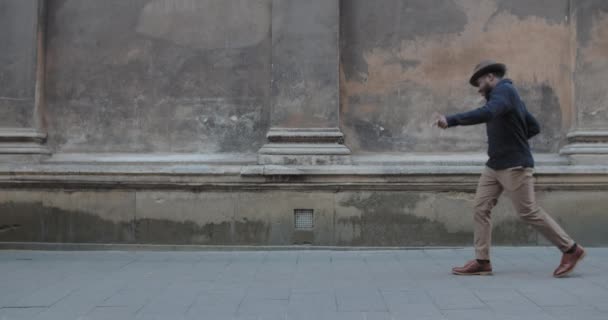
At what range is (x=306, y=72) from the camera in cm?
646

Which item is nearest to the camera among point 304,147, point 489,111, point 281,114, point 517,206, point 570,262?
point 489,111

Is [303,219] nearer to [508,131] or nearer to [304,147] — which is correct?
[304,147]

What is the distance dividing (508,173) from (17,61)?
5.97 m

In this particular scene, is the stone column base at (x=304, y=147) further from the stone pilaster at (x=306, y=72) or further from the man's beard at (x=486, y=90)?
the man's beard at (x=486, y=90)

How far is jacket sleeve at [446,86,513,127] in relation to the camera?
4.18 metres

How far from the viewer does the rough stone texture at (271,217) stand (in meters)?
6.11

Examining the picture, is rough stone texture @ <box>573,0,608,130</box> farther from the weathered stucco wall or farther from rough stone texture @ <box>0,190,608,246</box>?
the weathered stucco wall

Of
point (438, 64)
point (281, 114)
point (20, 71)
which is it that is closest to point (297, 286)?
point (281, 114)

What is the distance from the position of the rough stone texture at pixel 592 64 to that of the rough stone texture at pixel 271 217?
39.5 inches

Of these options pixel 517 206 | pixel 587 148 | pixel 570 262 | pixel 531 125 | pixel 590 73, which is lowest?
pixel 570 262

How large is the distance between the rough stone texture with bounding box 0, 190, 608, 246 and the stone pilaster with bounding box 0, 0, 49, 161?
0.86 m

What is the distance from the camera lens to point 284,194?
619 cm

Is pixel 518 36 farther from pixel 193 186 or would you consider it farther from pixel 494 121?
pixel 193 186

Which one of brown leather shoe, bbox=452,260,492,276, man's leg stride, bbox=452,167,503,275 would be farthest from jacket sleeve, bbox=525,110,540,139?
brown leather shoe, bbox=452,260,492,276
